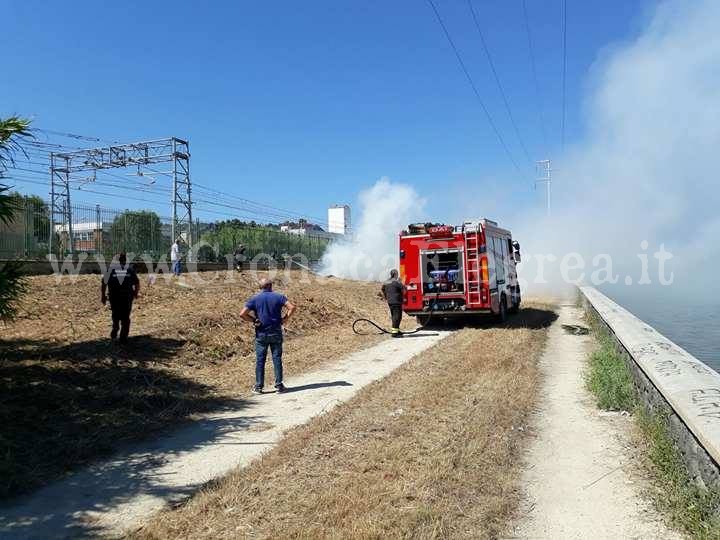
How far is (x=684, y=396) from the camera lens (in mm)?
4965

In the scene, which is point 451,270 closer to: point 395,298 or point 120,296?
point 395,298

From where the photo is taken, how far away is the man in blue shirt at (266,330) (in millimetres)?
8844

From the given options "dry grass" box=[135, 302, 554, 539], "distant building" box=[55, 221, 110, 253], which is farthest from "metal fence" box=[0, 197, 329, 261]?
"dry grass" box=[135, 302, 554, 539]

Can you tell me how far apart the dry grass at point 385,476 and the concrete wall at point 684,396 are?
1.39 metres

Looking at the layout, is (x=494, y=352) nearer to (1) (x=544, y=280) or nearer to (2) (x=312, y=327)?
(2) (x=312, y=327)

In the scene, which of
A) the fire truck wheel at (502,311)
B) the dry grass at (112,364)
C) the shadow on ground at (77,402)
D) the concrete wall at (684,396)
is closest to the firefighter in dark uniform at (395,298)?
the dry grass at (112,364)

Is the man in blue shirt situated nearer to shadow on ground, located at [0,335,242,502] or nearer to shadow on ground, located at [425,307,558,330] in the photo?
shadow on ground, located at [0,335,242,502]

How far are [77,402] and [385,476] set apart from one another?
185 inches

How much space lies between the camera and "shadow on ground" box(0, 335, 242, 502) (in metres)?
5.75

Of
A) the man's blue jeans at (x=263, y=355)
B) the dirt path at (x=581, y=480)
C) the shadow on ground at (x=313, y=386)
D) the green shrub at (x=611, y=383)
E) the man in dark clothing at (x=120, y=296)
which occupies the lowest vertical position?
the dirt path at (x=581, y=480)

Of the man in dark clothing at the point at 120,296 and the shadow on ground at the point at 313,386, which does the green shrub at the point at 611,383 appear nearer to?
the shadow on ground at the point at 313,386

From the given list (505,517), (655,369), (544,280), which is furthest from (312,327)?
(544,280)

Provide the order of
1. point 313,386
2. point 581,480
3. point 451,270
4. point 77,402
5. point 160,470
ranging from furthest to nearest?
point 451,270 < point 313,386 < point 77,402 < point 160,470 < point 581,480

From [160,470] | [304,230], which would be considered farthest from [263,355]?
[304,230]
